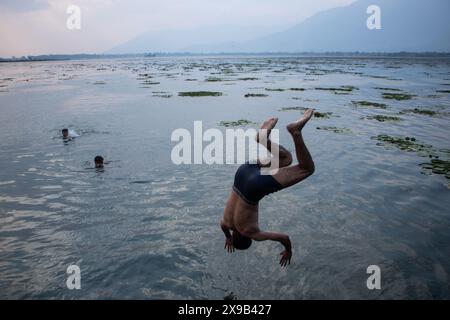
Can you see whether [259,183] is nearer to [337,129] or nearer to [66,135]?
[66,135]

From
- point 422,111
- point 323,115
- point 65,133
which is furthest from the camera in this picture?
point 422,111

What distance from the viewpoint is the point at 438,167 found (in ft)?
49.1

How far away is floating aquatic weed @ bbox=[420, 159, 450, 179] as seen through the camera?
14.4 meters

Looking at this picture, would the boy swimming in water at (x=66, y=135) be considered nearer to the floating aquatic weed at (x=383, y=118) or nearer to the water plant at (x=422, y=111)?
the floating aquatic weed at (x=383, y=118)

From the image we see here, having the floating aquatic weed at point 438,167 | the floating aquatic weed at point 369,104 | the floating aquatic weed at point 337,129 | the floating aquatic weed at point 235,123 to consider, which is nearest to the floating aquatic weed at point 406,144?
the floating aquatic weed at point 438,167

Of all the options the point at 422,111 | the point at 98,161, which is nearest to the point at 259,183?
the point at 98,161

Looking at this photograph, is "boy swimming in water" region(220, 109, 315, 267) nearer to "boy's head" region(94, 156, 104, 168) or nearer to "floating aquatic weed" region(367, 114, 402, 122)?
"boy's head" region(94, 156, 104, 168)

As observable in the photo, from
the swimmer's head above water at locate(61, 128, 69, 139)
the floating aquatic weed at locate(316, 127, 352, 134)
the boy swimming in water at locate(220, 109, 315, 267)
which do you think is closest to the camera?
the boy swimming in water at locate(220, 109, 315, 267)

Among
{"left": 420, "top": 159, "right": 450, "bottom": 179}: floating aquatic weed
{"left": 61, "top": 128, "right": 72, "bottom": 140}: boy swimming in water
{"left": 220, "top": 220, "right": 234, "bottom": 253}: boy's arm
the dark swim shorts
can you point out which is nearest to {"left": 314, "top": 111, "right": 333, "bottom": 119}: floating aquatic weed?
{"left": 420, "top": 159, "right": 450, "bottom": 179}: floating aquatic weed

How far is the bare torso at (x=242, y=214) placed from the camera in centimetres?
510

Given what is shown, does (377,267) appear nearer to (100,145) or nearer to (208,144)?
(208,144)

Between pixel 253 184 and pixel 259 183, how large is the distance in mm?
100

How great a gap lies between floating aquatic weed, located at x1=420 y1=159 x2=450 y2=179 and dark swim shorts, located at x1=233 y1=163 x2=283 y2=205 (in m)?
12.7
